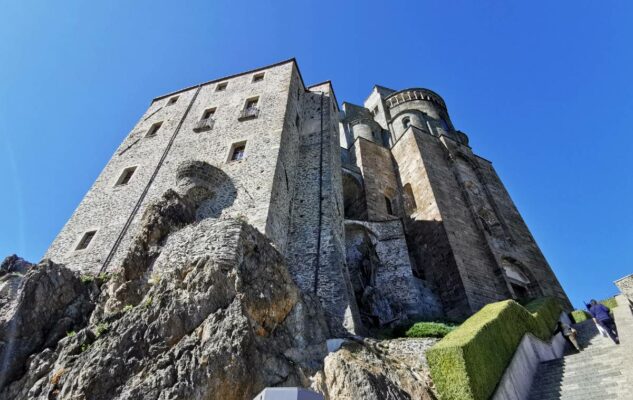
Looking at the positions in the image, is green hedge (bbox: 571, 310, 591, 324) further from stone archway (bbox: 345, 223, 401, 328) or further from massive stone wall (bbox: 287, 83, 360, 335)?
massive stone wall (bbox: 287, 83, 360, 335)

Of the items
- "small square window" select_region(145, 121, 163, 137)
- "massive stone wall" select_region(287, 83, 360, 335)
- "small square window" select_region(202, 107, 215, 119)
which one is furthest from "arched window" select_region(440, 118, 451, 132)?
"small square window" select_region(145, 121, 163, 137)

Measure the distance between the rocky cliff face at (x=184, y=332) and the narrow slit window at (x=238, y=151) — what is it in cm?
500

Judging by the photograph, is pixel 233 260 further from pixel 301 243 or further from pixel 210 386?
pixel 301 243

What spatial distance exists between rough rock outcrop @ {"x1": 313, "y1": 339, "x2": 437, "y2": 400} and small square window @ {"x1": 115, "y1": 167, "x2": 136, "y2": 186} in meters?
11.7

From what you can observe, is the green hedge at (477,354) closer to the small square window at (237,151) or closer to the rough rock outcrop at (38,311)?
the rough rock outcrop at (38,311)

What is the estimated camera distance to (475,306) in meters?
14.9

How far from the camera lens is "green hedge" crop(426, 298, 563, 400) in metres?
6.82

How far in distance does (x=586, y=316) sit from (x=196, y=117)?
18566 mm

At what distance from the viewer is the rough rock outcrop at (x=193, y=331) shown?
711 cm

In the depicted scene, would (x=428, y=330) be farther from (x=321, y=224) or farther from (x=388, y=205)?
(x=388, y=205)

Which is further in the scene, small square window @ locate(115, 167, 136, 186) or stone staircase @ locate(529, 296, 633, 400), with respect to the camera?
small square window @ locate(115, 167, 136, 186)

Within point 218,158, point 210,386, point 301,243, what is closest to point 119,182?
point 218,158

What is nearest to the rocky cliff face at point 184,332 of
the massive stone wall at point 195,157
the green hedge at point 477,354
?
the green hedge at point 477,354

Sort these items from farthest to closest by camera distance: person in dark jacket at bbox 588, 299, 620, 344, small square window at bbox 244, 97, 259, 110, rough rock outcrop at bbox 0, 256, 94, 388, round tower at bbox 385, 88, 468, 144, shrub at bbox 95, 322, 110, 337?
round tower at bbox 385, 88, 468, 144
small square window at bbox 244, 97, 259, 110
person in dark jacket at bbox 588, 299, 620, 344
rough rock outcrop at bbox 0, 256, 94, 388
shrub at bbox 95, 322, 110, 337
